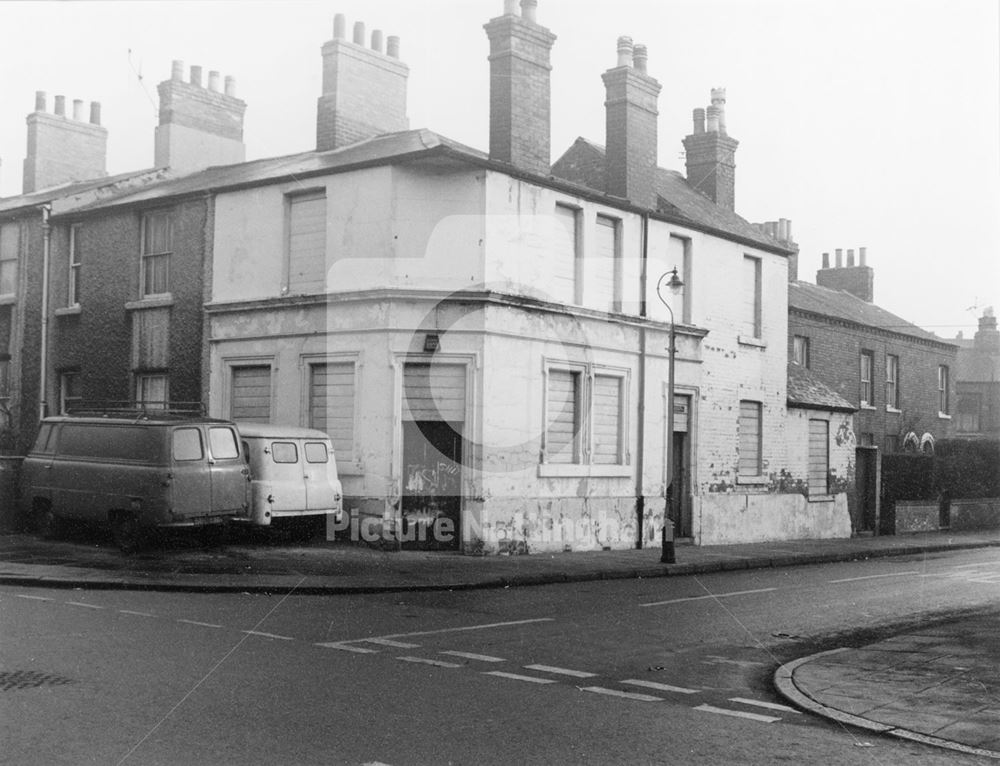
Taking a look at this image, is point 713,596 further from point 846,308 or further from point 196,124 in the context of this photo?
point 846,308

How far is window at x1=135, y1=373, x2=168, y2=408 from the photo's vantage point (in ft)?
76.6

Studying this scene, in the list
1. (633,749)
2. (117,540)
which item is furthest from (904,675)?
(117,540)

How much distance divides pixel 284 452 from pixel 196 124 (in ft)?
43.2

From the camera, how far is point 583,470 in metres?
21.7

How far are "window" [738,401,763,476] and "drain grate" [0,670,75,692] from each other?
20.7 m

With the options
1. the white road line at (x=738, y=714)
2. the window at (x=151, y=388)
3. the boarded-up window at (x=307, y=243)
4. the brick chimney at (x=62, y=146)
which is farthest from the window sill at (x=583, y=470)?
the brick chimney at (x=62, y=146)

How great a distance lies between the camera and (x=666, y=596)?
49.7ft

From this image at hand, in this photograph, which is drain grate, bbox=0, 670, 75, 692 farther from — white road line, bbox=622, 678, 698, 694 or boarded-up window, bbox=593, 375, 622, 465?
boarded-up window, bbox=593, 375, 622, 465

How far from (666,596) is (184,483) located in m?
7.92

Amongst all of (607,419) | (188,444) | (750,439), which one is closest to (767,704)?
(188,444)

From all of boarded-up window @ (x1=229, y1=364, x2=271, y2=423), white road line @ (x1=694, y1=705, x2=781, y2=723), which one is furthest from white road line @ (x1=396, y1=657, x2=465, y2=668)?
boarded-up window @ (x1=229, y1=364, x2=271, y2=423)

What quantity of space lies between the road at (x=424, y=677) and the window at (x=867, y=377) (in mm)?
21557

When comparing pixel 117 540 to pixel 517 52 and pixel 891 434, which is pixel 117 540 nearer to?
pixel 517 52

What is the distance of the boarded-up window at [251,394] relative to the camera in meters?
21.6
